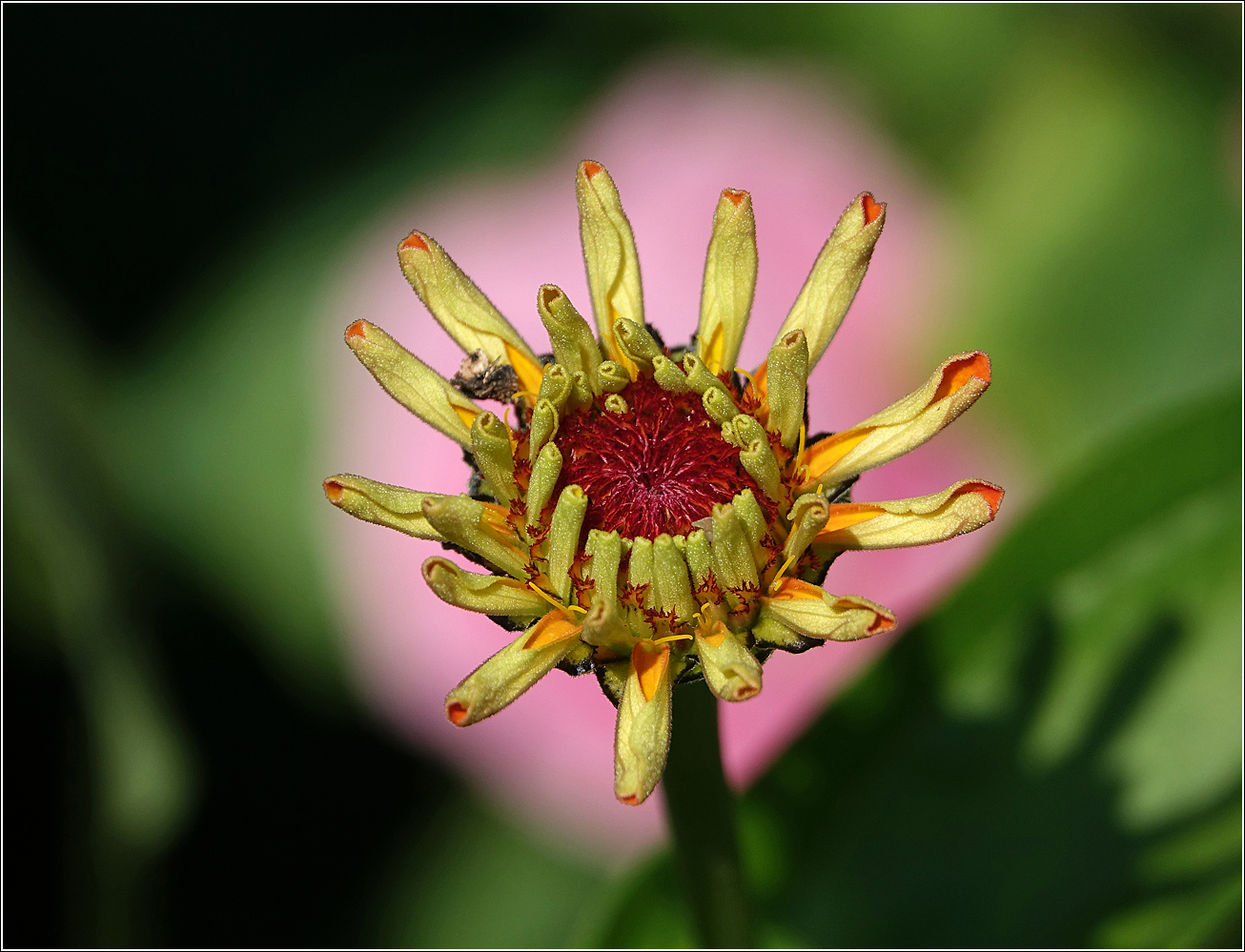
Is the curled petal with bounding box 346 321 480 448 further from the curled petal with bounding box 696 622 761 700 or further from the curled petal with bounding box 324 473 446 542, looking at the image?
the curled petal with bounding box 696 622 761 700

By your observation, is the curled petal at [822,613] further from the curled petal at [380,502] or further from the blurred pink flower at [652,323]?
the blurred pink flower at [652,323]

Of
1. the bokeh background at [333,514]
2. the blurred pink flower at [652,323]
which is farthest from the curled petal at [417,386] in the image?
the blurred pink flower at [652,323]

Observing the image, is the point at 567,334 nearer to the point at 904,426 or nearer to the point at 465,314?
the point at 465,314

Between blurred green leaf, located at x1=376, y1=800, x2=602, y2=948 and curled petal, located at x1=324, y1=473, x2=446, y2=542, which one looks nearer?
curled petal, located at x1=324, y1=473, x2=446, y2=542

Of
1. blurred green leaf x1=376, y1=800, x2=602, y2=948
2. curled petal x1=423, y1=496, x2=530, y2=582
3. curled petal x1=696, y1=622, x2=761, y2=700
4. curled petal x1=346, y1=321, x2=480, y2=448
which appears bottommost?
blurred green leaf x1=376, y1=800, x2=602, y2=948

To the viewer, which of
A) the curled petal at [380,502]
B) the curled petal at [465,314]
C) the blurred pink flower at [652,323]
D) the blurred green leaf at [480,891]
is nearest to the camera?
the curled petal at [380,502]

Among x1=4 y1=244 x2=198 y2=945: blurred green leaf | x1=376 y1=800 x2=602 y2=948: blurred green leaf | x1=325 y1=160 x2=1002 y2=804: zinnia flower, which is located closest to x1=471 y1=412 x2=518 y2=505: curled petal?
x1=325 y1=160 x2=1002 y2=804: zinnia flower

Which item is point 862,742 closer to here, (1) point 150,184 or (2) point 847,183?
(2) point 847,183
